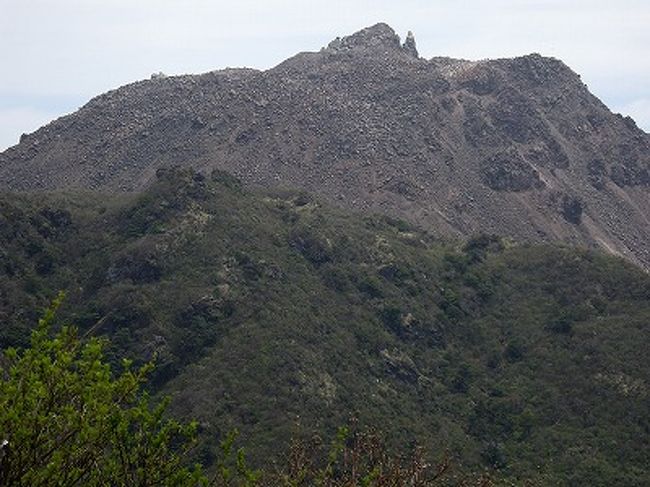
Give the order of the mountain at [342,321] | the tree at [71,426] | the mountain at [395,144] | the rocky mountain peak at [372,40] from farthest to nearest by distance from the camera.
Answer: the rocky mountain peak at [372,40], the mountain at [395,144], the mountain at [342,321], the tree at [71,426]

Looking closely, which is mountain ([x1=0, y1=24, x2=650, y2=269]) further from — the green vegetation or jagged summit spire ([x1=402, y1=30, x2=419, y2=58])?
the green vegetation

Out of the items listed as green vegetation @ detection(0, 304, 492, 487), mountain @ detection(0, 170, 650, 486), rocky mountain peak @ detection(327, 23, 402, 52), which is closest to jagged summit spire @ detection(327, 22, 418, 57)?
rocky mountain peak @ detection(327, 23, 402, 52)

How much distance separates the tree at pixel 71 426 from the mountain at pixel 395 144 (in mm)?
111124

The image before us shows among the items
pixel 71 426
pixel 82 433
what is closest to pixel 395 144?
pixel 71 426

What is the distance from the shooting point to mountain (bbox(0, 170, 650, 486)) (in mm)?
66000

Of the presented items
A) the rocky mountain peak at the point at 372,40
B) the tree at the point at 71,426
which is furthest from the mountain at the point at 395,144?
the tree at the point at 71,426

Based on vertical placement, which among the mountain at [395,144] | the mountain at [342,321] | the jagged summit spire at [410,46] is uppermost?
the jagged summit spire at [410,46]

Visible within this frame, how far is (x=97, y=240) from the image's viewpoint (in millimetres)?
89375

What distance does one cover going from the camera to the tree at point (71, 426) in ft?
50.7

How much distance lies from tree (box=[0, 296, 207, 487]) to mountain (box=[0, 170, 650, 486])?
39.1 metres

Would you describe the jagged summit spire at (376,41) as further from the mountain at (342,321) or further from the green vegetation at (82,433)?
the green vegetation at (82,433)

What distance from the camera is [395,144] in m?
149

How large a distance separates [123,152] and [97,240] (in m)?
59.7

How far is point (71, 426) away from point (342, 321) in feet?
220
